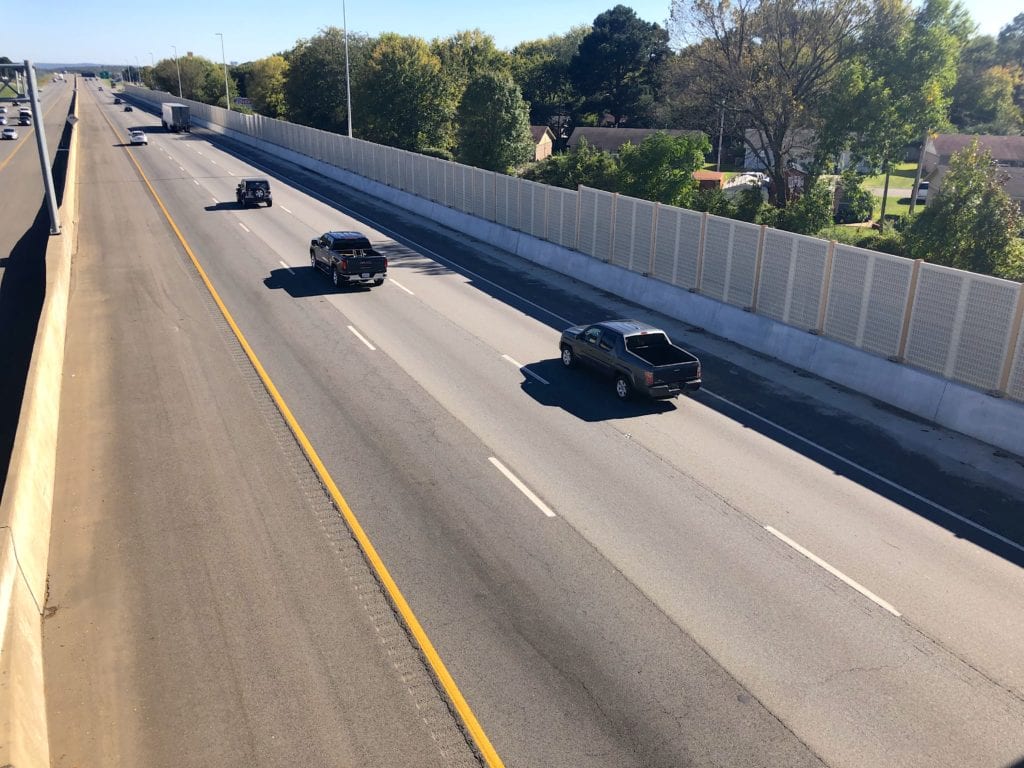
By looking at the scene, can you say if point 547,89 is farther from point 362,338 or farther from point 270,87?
point 362,338

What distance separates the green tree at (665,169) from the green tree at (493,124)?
20.1 metres

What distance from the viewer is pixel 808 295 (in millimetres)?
21000

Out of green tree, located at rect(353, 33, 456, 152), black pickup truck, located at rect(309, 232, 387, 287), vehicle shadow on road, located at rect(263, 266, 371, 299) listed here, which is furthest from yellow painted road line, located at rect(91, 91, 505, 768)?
green tree, located at rect(353, 33, 456, 152)

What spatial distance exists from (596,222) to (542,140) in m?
80.1

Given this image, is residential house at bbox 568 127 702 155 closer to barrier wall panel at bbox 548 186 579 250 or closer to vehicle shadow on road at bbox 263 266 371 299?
barrier wall panel at bbox 548 186 579 250

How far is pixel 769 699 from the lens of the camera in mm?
8969

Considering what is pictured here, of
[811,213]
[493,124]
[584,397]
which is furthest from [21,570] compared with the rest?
[493,124]

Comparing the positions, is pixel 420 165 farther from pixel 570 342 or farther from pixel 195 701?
pixel 195 701

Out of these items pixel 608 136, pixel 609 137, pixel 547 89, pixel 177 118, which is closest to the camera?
pixel 177 118

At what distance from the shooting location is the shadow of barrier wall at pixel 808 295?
1675cm

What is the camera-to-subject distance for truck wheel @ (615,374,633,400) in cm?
1795

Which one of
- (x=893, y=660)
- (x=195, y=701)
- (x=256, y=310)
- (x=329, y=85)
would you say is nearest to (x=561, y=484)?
(x=893, y=660)

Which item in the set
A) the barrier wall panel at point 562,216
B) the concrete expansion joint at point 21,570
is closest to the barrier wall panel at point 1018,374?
the barrier wall panel at point 562,216

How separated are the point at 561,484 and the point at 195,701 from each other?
700 cm
